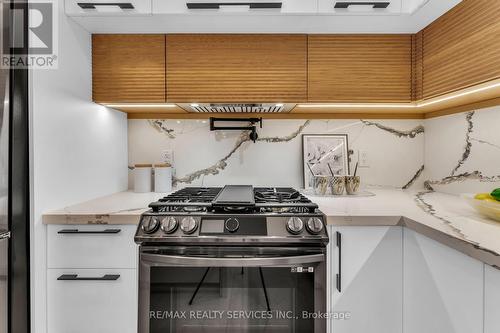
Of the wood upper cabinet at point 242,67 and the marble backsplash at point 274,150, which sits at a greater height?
the wood upper cabinet at point 242,67

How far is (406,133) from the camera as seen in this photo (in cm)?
224

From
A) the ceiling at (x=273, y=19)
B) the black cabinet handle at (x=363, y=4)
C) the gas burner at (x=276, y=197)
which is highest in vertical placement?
the black cabinet handle at (x=363, y=4)

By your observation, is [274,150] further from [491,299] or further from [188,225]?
[491,299]

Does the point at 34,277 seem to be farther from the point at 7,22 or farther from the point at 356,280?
the point at 356,280

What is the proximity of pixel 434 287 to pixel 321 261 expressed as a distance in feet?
1.35

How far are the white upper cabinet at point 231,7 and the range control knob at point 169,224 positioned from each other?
1.01 metres

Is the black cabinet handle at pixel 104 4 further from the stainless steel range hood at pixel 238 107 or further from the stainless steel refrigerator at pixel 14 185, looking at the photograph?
the stainless steel range hood at pixel 238 107

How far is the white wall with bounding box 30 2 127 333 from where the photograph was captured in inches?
54.4

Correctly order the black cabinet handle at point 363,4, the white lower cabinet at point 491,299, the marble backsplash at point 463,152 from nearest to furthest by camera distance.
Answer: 1. the white lower cabinet at point 491,299
2. the black cabinet handle at point 363,4
3. the marble backsplash at point 463,152

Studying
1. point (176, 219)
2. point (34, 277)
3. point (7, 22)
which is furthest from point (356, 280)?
point (7, 22)

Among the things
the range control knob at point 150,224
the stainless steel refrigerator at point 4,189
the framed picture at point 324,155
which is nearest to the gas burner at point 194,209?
the range control knob at point 150,224

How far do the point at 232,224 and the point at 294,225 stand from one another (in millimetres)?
260

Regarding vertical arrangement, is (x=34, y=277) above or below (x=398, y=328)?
above

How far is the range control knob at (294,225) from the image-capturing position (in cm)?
134
